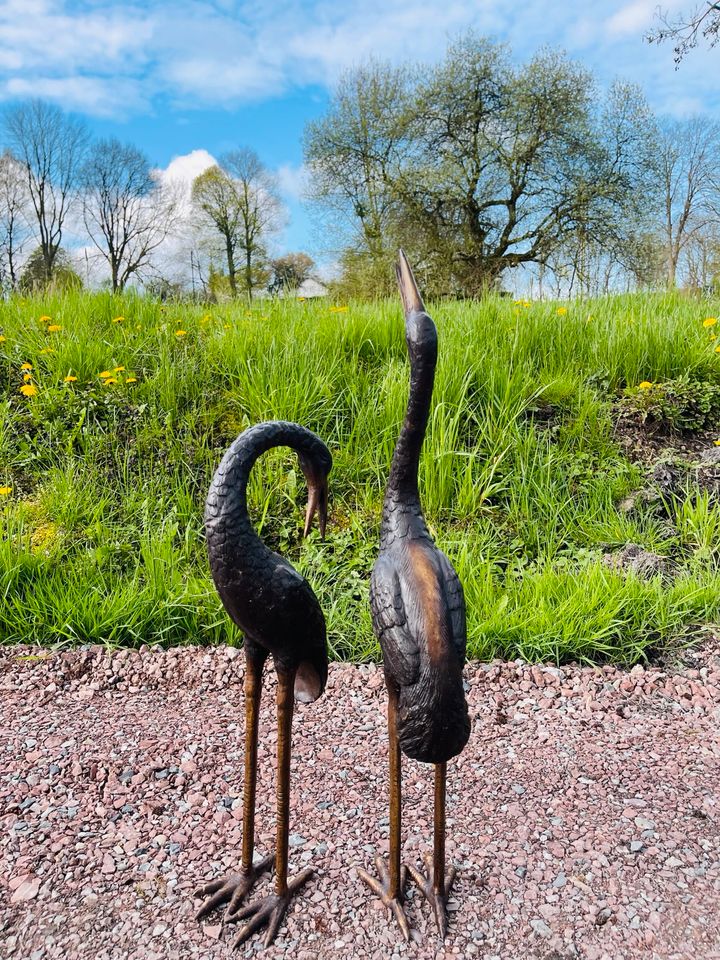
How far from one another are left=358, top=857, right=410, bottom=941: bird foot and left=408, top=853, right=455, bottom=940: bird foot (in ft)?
0.16

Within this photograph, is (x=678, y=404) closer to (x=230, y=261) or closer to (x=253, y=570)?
(x=253, y=570)

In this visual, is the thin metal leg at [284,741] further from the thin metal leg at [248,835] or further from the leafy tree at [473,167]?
the leafy tree at [473,167]

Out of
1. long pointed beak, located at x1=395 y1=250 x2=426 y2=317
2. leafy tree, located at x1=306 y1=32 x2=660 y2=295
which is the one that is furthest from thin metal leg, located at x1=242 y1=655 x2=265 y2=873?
leafy tree, located at x1=306 y1=32 x2=660 y2=295

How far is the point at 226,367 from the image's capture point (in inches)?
177

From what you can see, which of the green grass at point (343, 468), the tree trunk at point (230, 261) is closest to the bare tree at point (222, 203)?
the tree trunk at point (230, 261)

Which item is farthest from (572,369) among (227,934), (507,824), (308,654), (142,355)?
(227,934)

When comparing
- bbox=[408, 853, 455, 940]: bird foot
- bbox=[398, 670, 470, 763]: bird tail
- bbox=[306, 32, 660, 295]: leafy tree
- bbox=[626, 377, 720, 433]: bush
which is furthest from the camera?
bbox=[306, 32, 660, 295]: leafy tree

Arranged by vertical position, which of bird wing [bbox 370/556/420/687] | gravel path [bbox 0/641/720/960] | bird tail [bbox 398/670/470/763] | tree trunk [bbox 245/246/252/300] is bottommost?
gravel path [bbox 0/641/720/960]

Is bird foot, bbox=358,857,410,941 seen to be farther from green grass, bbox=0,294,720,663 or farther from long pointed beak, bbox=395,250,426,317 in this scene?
long pointed beak, bbox=395,250,426,317

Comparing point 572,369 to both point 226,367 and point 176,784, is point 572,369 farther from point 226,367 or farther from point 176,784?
point 176,784

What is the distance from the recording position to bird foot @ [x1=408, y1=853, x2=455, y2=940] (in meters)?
1.68

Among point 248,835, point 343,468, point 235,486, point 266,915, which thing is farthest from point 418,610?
point 343,468

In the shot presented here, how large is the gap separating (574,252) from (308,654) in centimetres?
1376

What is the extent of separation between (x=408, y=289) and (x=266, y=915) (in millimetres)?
1671
